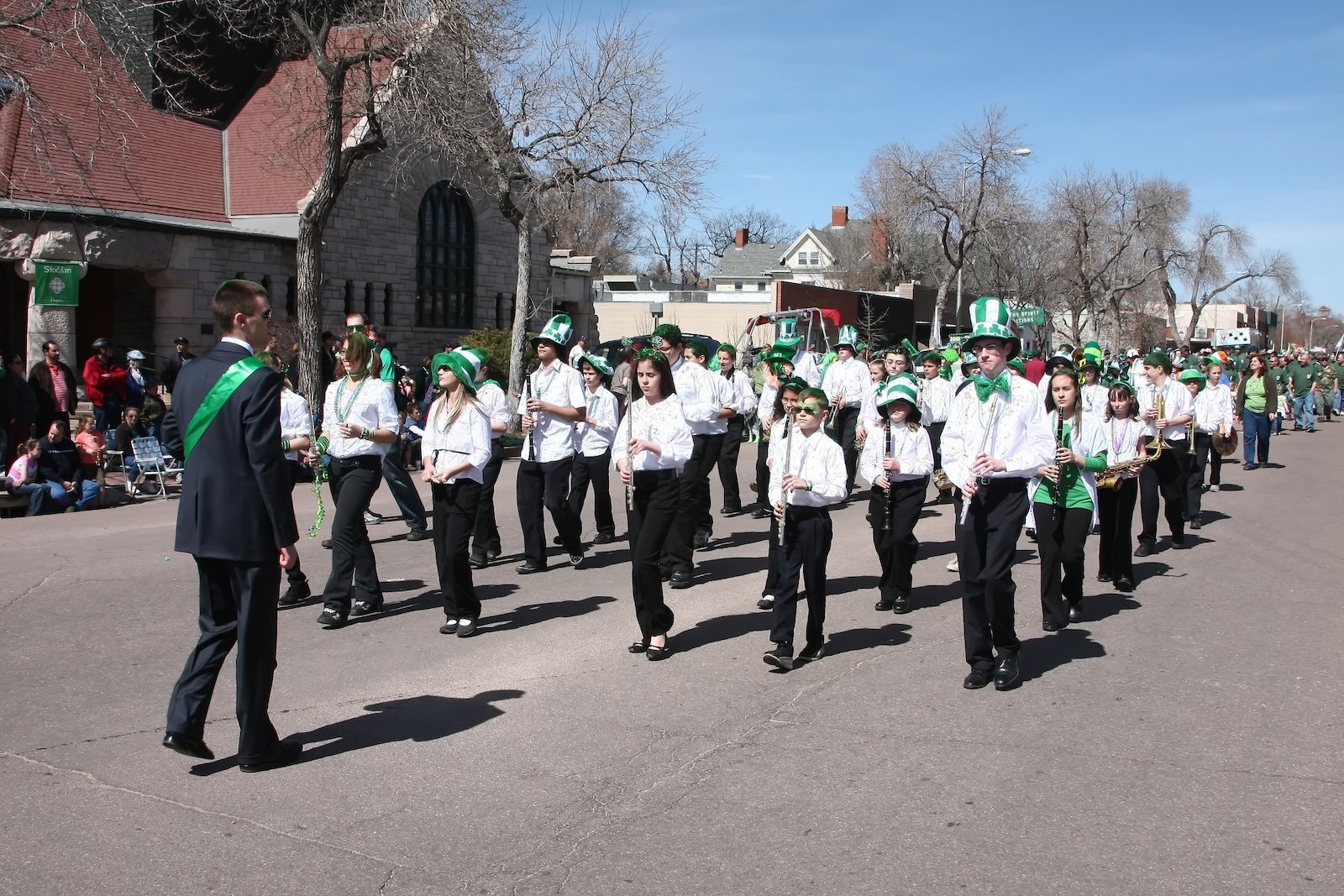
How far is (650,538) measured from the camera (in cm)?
701

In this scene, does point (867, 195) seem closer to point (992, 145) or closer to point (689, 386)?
point (992, 145)

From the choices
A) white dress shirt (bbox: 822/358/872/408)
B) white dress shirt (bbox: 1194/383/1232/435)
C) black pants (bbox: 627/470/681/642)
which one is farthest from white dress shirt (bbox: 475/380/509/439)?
white dress shirt (bbox: 1194/383/1232/435)

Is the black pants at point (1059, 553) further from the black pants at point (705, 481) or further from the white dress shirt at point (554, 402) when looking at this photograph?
the white dress shirt at point (554, 402)

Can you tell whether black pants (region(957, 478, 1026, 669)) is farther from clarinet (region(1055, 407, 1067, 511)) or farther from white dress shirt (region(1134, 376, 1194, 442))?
white dress shirt (region(1134, 376, 1194, 442))

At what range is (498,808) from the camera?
4723mm

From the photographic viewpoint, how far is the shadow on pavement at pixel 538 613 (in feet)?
25.6

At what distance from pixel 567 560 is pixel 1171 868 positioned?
21.3 feet

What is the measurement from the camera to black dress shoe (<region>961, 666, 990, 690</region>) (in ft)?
21.2

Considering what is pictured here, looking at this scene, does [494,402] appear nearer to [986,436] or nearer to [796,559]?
[796,559]

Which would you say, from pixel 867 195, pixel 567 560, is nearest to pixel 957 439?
pixel 567 560

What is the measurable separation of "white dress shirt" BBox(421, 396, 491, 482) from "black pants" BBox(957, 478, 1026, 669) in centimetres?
306

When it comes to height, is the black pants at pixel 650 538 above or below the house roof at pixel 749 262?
below

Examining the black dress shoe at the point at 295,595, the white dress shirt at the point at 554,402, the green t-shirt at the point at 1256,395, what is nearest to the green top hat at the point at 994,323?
the white dress shirt at the point at 554,402

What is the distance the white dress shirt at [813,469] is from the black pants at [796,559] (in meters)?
0.09
